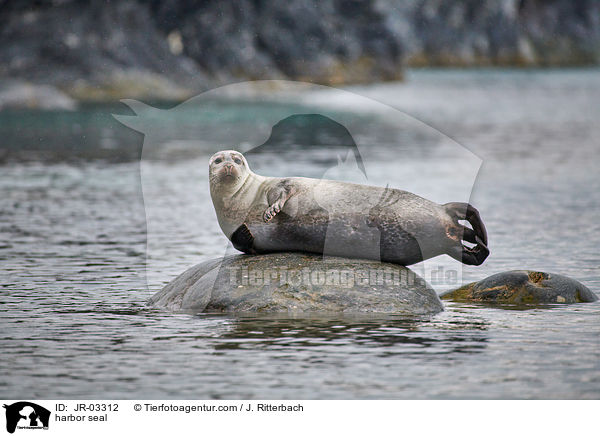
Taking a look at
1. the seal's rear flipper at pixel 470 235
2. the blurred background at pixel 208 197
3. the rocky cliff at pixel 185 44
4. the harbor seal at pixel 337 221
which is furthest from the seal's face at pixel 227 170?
the rocky cliff at pixel 185 44

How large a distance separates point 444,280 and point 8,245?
7.61m

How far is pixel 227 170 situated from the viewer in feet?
44.0

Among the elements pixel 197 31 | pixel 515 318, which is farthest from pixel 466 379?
pixel 197 31

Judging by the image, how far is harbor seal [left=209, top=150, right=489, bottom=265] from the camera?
1321cm

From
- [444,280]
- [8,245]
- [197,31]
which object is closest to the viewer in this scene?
[444,280]

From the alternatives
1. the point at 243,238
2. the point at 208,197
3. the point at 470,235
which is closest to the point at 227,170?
the point at 243,238

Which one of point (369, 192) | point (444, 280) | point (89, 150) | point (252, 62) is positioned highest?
point (252, 62)

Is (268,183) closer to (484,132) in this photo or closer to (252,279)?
(252,279)

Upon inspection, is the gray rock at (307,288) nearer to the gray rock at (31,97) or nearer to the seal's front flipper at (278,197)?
the seal's front flipper at (278,197)

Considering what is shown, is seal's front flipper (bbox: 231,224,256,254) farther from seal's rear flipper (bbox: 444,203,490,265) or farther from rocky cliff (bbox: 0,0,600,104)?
rocky cliff (bbox: 0,0,600,104)

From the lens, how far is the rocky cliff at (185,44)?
2608 inches

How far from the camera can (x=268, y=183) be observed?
44.7ft
